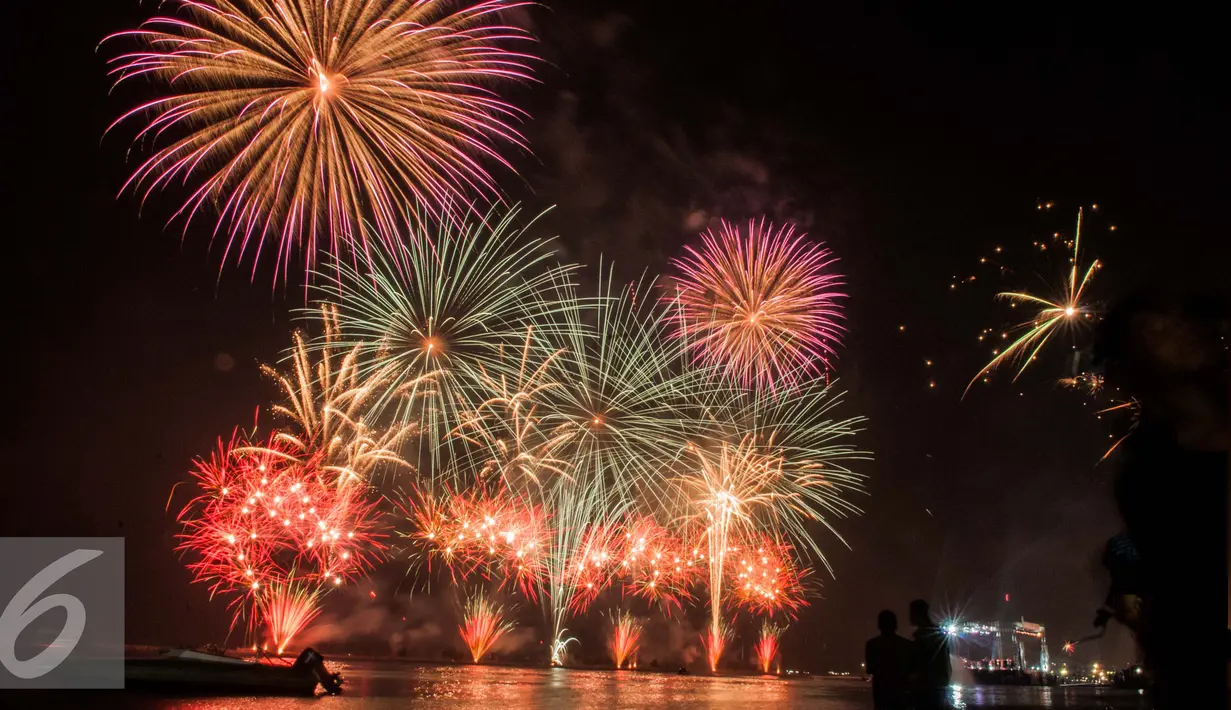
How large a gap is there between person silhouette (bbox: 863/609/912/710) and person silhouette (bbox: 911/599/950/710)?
0.34 ft

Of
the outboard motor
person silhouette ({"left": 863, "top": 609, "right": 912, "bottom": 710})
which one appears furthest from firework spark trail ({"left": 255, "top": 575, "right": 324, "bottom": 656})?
person silhouette ({"left": 863, "top": 609, "right": 912, "bottom": 710})

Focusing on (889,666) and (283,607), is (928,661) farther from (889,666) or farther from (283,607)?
(283,607)

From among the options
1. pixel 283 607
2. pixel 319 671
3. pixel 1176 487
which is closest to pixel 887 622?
pixel 1176 487

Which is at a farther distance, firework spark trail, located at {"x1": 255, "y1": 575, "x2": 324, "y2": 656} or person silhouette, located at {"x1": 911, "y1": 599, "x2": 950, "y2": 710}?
firework spark trail, located at {"x1": 255, "y1": 575, "x2": 324, "y2": 656}

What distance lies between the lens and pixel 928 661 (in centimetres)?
788

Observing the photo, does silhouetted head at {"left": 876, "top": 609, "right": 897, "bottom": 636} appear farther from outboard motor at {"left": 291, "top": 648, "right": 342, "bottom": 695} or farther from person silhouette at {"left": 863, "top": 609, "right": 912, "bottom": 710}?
outboard motor at {"left": 291, "top": 648, "right": 342, "bottom": 695}

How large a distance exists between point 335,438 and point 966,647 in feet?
203

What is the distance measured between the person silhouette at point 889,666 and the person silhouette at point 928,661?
0.34ft

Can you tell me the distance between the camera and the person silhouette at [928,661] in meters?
7.79

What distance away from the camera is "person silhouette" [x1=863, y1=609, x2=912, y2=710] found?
7.70 metres

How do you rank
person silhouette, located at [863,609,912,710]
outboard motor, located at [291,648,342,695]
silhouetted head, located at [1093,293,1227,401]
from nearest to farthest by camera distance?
1. silhouetted head, located at [1093,293,1227,401]
2. person silhouette, located at [863,609,912,710]
3. outboard motor, located at [291,648,342,695]

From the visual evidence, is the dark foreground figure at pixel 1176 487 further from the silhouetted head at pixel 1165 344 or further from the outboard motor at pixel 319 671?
the outboard motor at pixel 319 671

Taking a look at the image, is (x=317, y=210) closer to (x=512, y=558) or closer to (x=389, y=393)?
(x=389, y=393)

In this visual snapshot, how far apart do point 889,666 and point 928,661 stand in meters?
0.41
